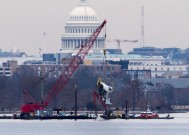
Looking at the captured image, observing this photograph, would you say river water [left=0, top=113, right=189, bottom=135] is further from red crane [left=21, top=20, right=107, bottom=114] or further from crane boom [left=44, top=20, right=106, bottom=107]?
crane boom [left=44, top=20, right=106, bottom=107]

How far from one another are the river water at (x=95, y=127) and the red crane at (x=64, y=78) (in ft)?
36.5

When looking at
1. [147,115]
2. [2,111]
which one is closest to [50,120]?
[147,115]

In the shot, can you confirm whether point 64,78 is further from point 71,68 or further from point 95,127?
point 95,127

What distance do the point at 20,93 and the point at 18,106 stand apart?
7.35m

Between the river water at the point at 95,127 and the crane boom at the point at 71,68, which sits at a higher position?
the crane boom at the point at 71,68

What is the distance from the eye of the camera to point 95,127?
141m

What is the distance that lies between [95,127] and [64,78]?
5332cm

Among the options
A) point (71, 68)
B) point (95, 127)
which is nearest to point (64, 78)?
point (71, 68)

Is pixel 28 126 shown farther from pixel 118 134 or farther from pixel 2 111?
pixel 2 111

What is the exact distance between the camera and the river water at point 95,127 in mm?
132125

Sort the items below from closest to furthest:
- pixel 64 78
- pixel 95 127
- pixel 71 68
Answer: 1. pixel 95 127
2. pixel 64 78
3. pixel 71 68

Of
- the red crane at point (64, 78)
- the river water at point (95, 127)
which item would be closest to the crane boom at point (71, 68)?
the red crane at point (64, 78)

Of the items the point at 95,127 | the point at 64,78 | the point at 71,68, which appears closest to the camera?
the point at 95,127

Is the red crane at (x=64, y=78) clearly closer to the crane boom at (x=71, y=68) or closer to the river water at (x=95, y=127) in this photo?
the crane boom at (x=71, y=68)
